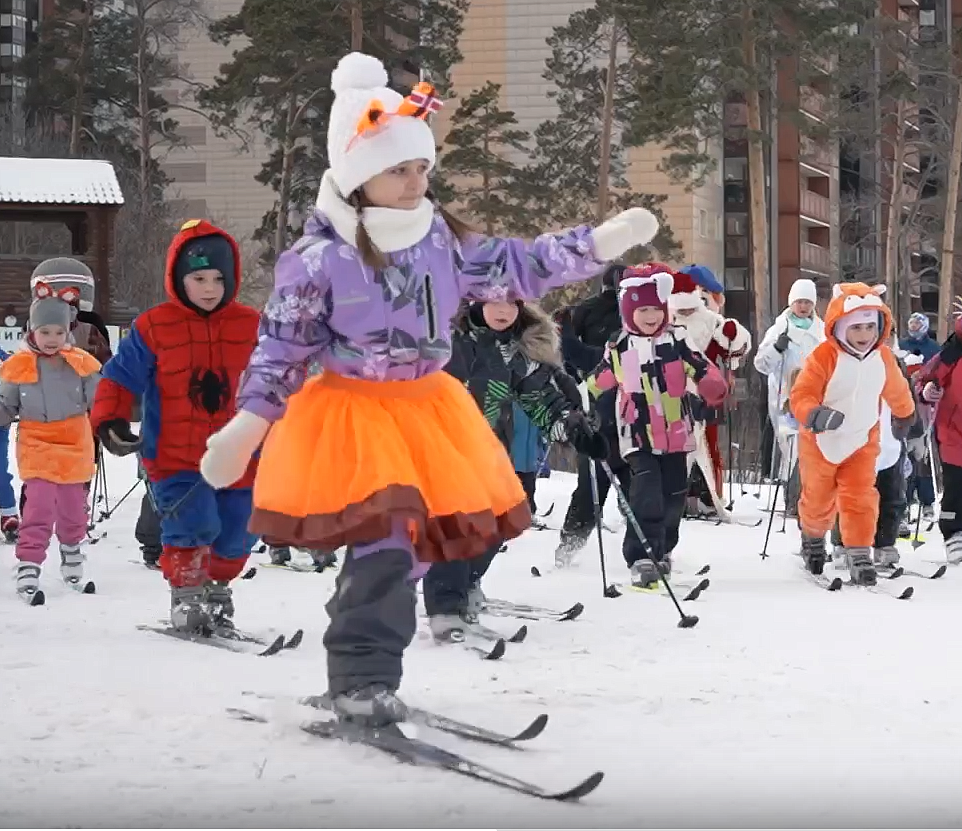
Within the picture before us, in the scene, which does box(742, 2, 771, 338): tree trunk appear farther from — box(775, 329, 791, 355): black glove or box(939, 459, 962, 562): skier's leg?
box(939, 459, 962, 562): skier's leg

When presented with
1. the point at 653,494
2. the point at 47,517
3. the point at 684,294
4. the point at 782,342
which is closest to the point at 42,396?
the point at 47,517

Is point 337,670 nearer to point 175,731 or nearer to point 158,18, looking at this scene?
point 175,731

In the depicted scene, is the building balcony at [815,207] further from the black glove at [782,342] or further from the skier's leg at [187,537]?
the skier's leg at [187,537]

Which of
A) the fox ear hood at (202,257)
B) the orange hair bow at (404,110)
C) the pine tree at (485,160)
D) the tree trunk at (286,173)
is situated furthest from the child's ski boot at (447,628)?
the pine tree at (485,160)

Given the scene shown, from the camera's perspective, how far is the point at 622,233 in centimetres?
507

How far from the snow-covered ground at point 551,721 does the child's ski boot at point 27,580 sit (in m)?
0.09

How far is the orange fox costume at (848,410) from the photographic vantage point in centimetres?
947

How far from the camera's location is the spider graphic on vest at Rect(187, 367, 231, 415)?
23.5 feet

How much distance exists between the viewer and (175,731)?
507 cm

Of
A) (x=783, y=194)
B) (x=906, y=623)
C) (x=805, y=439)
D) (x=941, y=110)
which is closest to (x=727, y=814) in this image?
(x=906, y=623)

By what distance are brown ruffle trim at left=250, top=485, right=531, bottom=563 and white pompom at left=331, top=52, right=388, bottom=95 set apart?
1.28 m

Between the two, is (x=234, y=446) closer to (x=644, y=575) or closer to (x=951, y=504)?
(x=644, y=575)

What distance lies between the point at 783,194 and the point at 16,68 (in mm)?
23249

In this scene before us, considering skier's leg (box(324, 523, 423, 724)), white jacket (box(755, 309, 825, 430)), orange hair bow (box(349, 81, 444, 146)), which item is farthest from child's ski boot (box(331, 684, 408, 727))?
white jacket (box(755, 309, 825, 430))
